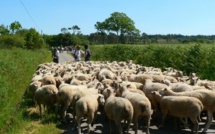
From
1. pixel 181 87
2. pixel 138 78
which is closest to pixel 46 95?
pixel 138 78

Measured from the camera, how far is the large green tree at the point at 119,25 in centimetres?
11369

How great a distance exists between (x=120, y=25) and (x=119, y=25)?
0.38m

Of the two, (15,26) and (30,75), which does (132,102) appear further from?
(15,26)

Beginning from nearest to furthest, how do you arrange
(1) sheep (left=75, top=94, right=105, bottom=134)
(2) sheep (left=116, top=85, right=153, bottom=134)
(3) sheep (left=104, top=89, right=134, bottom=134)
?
1. (3) sheep (left=104, top=89, right=134, bottom=134)
2. (2) sheep (left=116, top=85, right=153, bottom=134)
3. (1) sheep (left=75, top=94, right=105, bottom=134)

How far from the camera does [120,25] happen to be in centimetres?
11388

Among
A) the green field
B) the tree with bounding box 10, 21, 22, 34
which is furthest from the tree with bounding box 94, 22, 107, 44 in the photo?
the green field

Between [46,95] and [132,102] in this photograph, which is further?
[46,95]

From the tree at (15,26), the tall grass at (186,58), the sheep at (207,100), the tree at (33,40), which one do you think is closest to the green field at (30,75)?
the tall grass at (186,58)

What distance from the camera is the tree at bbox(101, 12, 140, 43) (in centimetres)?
11406

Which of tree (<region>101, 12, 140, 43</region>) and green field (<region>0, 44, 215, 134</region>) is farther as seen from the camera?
tree (<region>101, 12, 140, 43</region>)

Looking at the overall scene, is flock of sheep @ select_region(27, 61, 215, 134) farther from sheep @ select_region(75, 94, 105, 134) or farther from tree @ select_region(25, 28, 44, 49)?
tree @ select_region(25, 28, 44, 49)

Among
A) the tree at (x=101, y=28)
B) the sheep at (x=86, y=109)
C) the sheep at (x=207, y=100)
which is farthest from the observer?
the tree at (x=101, y=28)

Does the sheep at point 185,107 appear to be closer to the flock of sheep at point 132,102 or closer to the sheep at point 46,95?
the flock of sheep at point 132,102

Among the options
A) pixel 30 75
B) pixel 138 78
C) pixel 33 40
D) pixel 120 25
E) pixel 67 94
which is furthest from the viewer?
pixel 120 25
